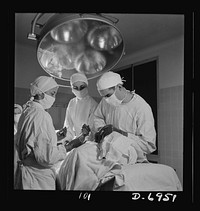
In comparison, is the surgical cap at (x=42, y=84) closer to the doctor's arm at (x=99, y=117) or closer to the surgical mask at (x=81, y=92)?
the surgical mask at (x=81, y=92)

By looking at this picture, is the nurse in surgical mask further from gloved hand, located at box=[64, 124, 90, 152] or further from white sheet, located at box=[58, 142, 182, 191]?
white sheet, located at box=[58, 142, 182, 191]

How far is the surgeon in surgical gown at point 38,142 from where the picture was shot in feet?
6.45

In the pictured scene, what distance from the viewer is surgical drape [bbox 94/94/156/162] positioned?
6.64 feet

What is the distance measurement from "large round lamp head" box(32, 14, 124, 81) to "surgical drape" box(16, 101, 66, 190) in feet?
1.30

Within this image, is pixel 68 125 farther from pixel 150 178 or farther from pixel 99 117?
pixel 150 178

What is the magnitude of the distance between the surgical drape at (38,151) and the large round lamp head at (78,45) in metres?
0.40

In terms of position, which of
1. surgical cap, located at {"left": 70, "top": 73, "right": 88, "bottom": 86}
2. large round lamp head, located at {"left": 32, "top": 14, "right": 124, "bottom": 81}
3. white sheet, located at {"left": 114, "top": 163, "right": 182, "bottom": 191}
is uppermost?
large round lamp head, located at {"left": 32, "top": 14, "right": 124, "bottom": 81}

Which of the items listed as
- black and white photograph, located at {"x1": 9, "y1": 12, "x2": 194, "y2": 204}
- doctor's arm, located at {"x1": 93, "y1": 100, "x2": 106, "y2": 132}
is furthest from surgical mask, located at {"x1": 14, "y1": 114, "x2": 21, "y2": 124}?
doctor's arm, located at {"x1": 93, "y1": 100, "x2": 106, "y2": 132}

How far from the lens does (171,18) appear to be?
2.02 metres

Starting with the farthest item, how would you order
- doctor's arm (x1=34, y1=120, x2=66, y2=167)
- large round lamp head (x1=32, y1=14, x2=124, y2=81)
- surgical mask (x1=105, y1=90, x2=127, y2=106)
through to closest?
1. surgical mask (x1=105, y1=90, x2=127, y2=106)
2. doctor's arm (x1=34, y1=120, x2=66, y2=167)
3. large round lamp head (x1=32, y1=14, x2=124, y2=81)

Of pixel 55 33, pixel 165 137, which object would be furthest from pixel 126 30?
pixel 165 137

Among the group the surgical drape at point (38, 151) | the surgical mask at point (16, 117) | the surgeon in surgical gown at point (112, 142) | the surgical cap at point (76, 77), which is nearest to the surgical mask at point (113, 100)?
the surgeon in surgical gown at point (112, 142)
